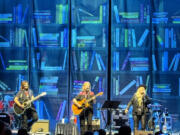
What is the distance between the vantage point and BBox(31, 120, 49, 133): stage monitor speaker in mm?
9320

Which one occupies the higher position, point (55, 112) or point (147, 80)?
point (147, 80)

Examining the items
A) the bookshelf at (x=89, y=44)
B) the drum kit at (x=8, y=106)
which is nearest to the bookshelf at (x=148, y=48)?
the bookshelf at (x=89, y=44)

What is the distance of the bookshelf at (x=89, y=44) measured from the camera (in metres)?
10.4

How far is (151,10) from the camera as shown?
10.3m

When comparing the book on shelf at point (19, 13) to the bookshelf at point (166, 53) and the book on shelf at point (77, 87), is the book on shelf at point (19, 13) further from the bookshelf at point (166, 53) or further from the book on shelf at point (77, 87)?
the bookshelf at point (166, 53)

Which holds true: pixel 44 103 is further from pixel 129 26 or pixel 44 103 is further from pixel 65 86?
pixel 129 26

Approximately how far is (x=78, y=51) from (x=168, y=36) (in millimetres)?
2369

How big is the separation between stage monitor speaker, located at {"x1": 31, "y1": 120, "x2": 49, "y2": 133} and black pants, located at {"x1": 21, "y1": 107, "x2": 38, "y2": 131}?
0.18 meters

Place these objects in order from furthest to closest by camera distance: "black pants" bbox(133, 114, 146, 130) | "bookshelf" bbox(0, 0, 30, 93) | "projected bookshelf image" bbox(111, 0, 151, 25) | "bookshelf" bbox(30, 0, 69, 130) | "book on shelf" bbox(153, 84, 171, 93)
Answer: "bookshelf" bbox(0, 0, 30, 93) → "bookshelf" bbox(30, 0, 69, 130) → "projected bookshelf image" bbox(111, 0, 151, 25) → "book on shelf" bbox(153, 84, 171, 93) → "black pants" bbox(133, 114, 146, 130)

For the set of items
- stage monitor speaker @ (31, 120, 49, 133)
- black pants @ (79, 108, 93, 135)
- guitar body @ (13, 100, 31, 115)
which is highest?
guitar body @ (13, 100, 31, 115)

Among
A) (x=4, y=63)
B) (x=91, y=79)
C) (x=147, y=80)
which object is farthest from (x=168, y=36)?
(x=4, y=63)

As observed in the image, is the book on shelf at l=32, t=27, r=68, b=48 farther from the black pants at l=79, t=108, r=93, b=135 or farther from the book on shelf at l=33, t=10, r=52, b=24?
the black pants at l=79, t=108, r=93, b=135

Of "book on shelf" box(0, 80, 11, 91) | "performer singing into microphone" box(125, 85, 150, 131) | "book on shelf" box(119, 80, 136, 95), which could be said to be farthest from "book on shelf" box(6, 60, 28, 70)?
"performer singing into microphone" box(125, 85, 150, 131)

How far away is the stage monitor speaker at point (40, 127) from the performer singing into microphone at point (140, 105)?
1953 millimetres
